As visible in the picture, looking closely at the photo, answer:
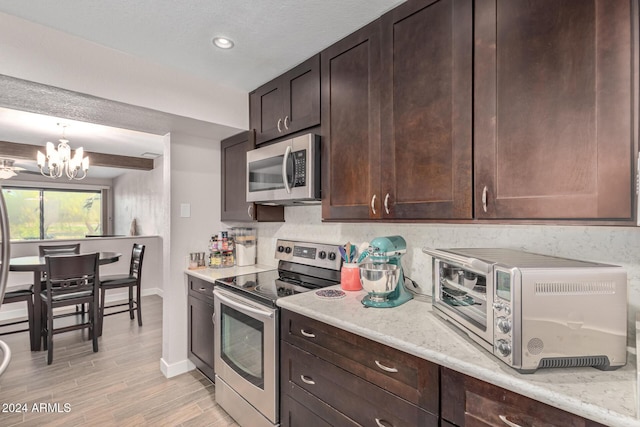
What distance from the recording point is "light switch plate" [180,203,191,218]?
2635 mm

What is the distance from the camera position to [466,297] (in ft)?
3.76

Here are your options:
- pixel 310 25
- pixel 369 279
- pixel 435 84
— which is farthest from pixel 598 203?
pixel 310 25

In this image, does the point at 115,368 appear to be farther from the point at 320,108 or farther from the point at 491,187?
the point at 491,187

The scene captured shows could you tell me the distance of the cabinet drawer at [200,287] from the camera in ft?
7.52

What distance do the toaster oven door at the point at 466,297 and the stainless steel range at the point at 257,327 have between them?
0.81m

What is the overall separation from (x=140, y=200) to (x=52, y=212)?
252 centimetres

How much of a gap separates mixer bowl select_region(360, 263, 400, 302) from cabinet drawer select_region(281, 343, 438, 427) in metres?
0.37

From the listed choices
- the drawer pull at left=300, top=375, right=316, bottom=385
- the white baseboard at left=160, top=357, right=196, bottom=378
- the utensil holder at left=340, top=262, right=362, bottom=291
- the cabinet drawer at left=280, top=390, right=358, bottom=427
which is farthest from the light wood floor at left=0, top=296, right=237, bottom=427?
the utensil holder at left=340, top=262, right=362, bottom=291

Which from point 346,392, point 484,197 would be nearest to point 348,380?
point 346,392

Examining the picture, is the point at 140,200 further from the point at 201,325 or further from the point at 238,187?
the point at 201,325

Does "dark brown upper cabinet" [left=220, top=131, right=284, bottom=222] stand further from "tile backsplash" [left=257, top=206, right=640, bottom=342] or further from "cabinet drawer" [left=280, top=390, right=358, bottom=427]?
"cabinet drawer" [left=280, top=390, right=358, bottom=427]

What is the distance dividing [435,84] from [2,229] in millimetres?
1647

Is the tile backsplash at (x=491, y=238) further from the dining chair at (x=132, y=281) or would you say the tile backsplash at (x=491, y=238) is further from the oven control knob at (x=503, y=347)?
the dining chair at (x=132, y=281)

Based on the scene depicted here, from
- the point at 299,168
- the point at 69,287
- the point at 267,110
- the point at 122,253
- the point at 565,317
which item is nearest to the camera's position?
the point at 565,317
